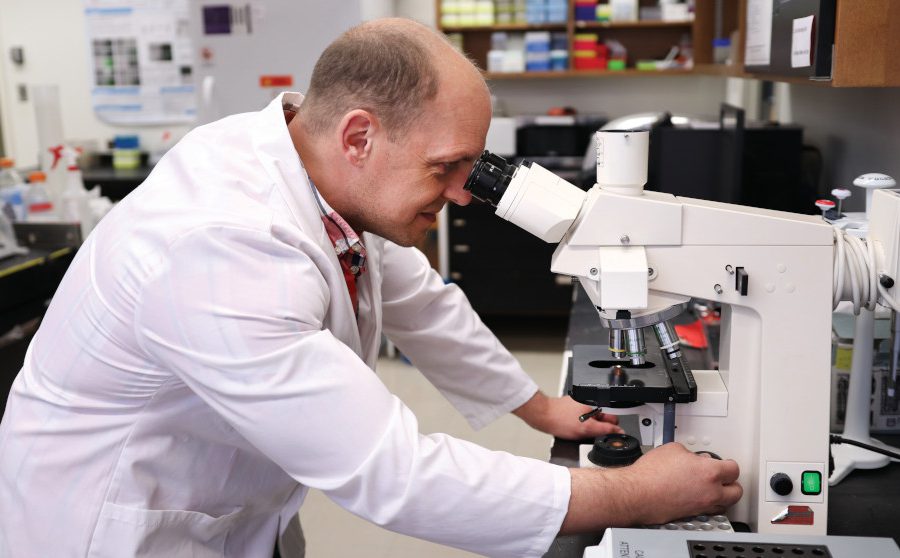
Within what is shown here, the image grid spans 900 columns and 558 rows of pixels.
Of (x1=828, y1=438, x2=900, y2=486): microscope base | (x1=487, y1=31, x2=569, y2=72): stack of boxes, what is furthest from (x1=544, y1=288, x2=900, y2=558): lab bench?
(x1=487, y1=31, x2=569, y2=72): stack of boxes

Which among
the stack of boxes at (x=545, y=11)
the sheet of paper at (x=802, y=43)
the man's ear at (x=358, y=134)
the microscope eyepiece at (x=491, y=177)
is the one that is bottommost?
the microscope eyepiece at (x=491, y=177)

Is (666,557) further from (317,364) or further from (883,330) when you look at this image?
(883,330)

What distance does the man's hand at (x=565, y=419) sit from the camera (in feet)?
4.49

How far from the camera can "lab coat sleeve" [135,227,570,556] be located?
91 cm

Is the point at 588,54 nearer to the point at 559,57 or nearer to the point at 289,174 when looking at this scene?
the point at 559,57

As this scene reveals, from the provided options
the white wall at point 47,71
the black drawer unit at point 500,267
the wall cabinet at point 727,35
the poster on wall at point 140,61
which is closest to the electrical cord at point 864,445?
the wall cabinet at point 727,35

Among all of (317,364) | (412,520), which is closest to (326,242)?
(317,364)

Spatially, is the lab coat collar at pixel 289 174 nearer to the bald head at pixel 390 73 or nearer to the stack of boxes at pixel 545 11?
the bald head at pixel 390 73

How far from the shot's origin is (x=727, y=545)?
919 millimetres

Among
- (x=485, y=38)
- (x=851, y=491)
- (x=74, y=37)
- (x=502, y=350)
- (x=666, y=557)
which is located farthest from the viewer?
(x=74, y=37)

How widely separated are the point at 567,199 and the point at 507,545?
0.41 m

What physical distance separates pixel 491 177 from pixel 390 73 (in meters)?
0.18

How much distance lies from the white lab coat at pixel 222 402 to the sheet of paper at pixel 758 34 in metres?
1.21

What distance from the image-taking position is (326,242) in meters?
1.11
